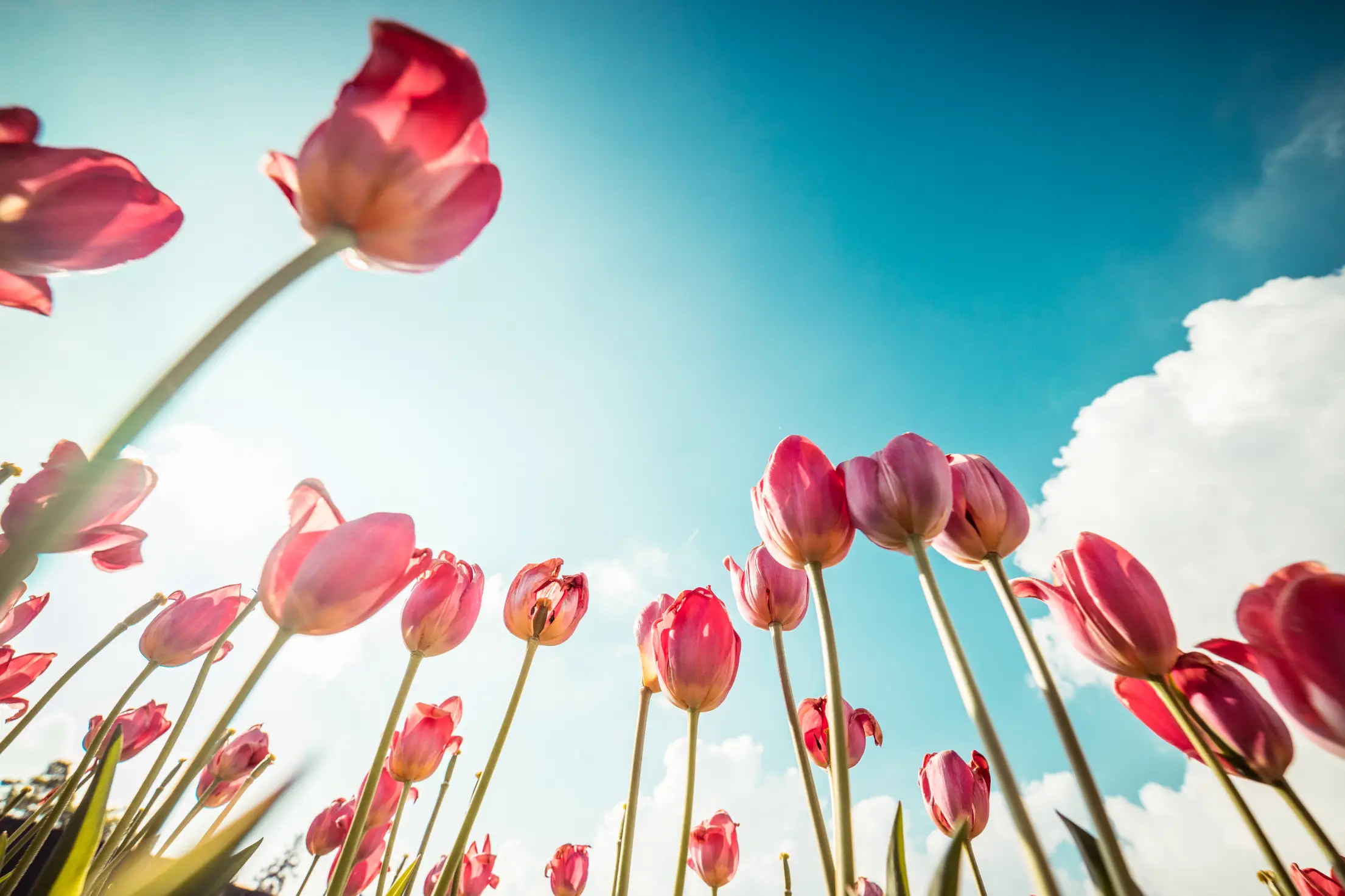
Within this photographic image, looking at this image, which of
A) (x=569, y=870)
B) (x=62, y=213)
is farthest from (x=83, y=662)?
(x=569, y=870)

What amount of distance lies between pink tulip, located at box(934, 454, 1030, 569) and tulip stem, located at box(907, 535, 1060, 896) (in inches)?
6.6

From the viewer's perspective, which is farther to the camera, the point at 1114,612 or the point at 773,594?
the point at 773,594

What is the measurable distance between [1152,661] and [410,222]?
1233 millimetres

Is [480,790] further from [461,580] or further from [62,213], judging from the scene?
[62,213]

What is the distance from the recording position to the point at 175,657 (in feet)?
5.50

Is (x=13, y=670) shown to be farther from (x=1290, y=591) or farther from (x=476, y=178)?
(x=1290, y=591)

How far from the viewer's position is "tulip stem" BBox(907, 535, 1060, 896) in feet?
1.89

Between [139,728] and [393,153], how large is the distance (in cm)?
284

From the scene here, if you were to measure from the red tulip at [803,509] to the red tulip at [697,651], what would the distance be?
318 mm

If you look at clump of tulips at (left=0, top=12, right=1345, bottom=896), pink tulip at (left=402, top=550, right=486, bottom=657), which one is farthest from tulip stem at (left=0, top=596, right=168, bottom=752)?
pink tulip at (left=402, top=550, right=486, bottom=657)

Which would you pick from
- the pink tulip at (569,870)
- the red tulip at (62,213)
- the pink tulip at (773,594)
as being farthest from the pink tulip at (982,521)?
the pink tulip at (569,870)

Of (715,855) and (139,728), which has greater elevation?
(139,728)

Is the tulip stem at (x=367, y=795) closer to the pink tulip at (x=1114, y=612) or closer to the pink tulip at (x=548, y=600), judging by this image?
the pink tulip at (x=548, y=600)

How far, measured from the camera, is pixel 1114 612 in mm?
907
